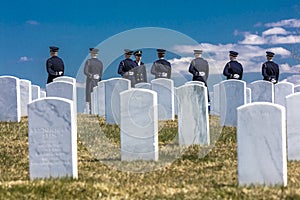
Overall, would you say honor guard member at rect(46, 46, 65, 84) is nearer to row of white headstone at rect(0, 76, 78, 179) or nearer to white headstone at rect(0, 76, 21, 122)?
white headstone at rect(0, 76, 21, 122)

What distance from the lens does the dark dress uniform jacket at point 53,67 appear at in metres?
21.7

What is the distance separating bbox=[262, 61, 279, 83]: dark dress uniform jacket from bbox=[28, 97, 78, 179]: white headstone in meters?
15.1

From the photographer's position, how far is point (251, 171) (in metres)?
9.33

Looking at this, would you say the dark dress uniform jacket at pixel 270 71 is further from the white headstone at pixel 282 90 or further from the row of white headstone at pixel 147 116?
the row of white headstone at pixel 147 116

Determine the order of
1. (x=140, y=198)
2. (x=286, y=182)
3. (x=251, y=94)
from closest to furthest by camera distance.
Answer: (x=140, y=198)
(x=286, y=182)
(x=251, y=94)

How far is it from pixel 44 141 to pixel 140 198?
2.06 metres

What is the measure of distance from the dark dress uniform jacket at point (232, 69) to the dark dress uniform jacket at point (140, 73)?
3.16 metres

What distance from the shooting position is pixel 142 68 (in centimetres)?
2342

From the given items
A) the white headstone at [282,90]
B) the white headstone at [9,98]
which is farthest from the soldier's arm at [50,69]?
the white headstone at [282,90]

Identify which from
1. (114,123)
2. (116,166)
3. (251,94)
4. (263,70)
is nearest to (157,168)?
(116,166)

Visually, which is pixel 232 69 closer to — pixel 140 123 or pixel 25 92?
pixel 25 92

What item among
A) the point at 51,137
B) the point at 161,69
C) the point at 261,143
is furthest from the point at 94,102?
the point at 261,143

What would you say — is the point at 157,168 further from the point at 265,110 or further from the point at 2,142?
the point at 2,142

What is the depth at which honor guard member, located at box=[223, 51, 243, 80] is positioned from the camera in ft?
72.1
